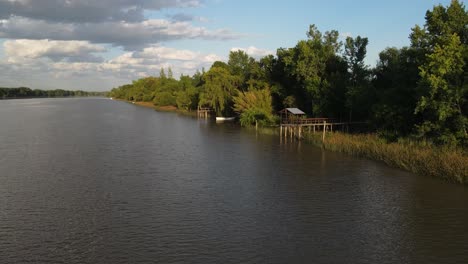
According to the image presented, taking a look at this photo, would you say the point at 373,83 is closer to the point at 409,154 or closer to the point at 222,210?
the point at 409,154

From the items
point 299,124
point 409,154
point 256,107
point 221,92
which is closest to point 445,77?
point 409,154

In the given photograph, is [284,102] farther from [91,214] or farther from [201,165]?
[91,214]

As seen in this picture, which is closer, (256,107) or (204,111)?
(256,107)

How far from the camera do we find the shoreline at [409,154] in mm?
30000

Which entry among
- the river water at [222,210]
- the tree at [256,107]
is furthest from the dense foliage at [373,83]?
the river water at [222,210]

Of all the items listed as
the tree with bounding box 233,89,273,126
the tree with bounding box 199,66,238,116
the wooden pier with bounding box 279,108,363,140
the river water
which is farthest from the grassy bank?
the tree with bounding box 199,66,238,116

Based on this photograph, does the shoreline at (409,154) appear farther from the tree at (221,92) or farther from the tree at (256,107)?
the tree at (221,92)

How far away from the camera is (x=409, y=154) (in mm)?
35312

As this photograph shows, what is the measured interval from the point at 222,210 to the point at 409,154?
64.9ft

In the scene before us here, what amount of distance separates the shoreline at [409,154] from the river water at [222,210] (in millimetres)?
1153

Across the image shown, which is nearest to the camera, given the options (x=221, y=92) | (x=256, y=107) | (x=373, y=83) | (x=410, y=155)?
(x=410, y=155)

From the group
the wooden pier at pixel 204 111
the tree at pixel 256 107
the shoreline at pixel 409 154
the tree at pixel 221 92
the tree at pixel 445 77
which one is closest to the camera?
the shoreline at pixel 409 154

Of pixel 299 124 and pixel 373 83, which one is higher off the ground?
pixel 373 83

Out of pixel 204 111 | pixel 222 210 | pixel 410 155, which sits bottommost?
pixel 222 210
